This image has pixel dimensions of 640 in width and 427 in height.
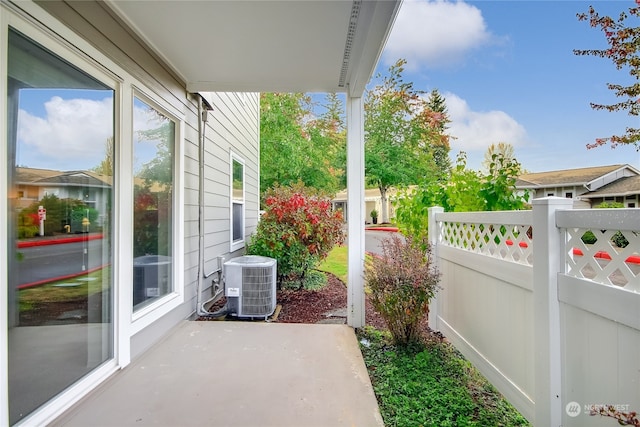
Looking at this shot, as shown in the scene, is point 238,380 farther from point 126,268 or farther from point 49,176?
point 49,176

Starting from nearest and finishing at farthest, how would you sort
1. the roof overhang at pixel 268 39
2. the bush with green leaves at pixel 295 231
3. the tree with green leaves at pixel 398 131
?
the roof overhang at pixel 268 39
the bush with green leaves at pixel 295 231
the tree with green leaves at pixel 398 131

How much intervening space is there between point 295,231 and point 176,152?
213 cm

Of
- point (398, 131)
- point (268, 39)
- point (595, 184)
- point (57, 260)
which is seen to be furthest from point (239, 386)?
point (398, 131)

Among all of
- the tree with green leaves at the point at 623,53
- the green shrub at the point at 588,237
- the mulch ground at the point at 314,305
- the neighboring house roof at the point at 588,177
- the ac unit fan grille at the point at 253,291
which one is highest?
the tree with green leaves at the point at 623,53

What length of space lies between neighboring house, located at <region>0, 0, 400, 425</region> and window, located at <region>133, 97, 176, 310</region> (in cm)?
2

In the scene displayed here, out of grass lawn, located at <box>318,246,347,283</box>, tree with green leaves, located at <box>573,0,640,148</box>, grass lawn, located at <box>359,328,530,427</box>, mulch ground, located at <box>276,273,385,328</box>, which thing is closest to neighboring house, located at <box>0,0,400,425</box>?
mulch ground, located at <box>276,273,385,328</box>

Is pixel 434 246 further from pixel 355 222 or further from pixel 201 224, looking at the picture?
pixel 201 224

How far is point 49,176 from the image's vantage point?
1.77m

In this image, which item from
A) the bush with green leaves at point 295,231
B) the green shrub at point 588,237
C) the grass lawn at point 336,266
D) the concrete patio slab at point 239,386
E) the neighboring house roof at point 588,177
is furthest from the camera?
the neighboring house roof at point 588,177

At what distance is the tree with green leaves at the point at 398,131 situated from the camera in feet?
50.8

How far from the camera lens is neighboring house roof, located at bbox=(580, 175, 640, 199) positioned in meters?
9.64

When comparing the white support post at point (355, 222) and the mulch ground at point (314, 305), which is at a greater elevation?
the white support post at point (355, 222)

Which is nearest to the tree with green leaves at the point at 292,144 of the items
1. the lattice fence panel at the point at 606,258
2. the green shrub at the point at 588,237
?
the green shrub at the point at 588,237

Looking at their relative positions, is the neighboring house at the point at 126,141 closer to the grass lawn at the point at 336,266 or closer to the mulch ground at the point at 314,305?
the mulch ground at the point at 314,305
